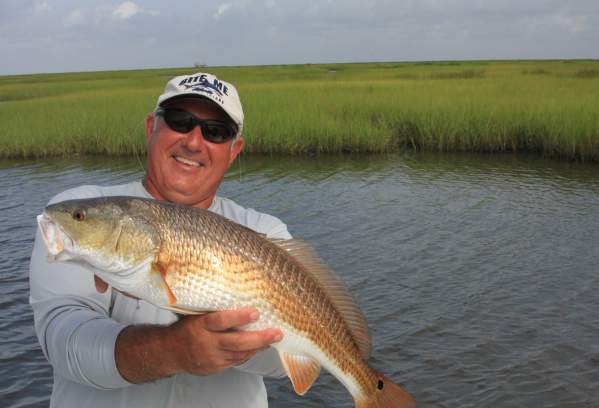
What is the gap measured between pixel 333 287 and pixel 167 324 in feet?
2.11

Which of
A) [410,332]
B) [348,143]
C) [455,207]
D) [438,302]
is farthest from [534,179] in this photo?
[410,332]

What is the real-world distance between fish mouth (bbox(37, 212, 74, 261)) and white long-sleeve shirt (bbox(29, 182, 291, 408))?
13.3 inches

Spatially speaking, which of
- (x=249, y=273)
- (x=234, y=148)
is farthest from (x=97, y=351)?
(x=234, y=148)

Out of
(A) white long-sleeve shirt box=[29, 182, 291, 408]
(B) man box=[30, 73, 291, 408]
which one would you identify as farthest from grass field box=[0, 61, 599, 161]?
(A) white long-sleeve shirt box=[29, 182, 291, 408]

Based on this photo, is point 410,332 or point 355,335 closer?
point 355,335

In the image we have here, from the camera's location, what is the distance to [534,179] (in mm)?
12477

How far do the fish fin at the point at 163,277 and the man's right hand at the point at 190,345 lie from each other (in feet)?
0.29

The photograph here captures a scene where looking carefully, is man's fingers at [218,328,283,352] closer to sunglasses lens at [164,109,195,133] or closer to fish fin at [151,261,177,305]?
fish fin at [151,261,177,305]

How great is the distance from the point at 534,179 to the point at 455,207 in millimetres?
3028

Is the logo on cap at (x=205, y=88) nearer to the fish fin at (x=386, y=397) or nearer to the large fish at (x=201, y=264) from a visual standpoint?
the large fish at (x=201, y=264)

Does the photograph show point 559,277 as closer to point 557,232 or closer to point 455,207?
point 557,232

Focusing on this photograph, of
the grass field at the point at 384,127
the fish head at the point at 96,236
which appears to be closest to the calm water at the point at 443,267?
the grass field at the point at 384,127

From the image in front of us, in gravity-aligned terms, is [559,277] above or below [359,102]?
below

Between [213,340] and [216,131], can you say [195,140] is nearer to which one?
[216,131]
